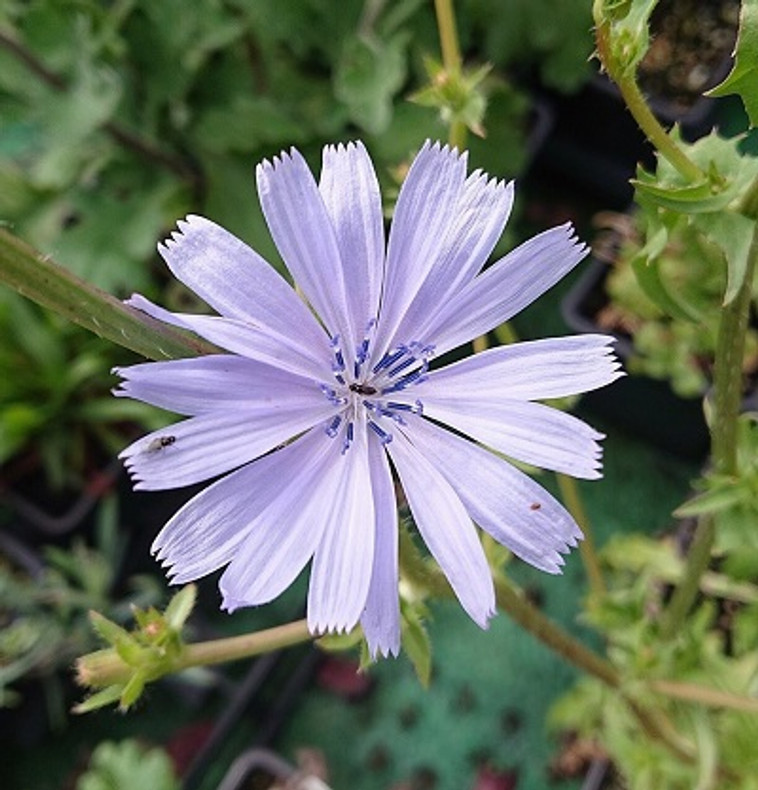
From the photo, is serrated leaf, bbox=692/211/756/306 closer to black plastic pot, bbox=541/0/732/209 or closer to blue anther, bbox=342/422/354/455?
blue anther, bbox=342/422/354/455

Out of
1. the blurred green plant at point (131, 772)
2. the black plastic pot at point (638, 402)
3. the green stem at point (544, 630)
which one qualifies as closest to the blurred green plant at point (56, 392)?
the blurred green plant at point (131, 772)

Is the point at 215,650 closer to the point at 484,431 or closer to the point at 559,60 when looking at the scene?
the point at 484,431

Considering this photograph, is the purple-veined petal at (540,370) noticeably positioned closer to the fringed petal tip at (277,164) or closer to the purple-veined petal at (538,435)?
the purple-veined petal at (538,435)

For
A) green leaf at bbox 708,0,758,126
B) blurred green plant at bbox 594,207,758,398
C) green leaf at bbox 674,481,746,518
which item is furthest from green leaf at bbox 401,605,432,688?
blurred green plant at bbox 594,207,758,398

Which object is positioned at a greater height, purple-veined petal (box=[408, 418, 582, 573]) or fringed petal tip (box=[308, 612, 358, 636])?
purple-veined petal (box=[408, 418, 582, 573])

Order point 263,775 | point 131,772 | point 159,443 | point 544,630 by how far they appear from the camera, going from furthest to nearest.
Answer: point 263,775 → point 131,772 → point 544,630 → point 159,443

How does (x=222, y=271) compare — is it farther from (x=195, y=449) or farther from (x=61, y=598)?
(x=61, y=598)

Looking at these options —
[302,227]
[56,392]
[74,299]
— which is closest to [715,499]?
[302,227]
